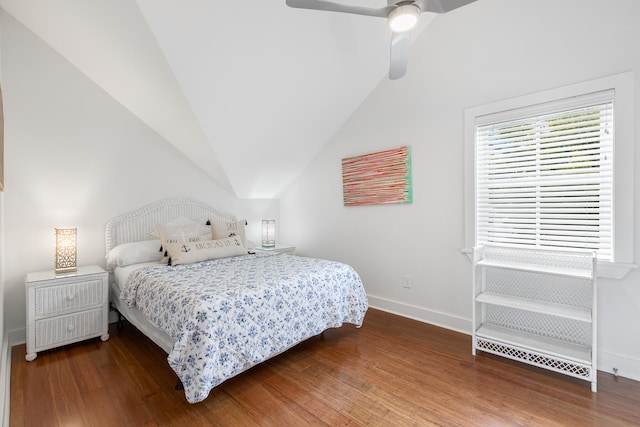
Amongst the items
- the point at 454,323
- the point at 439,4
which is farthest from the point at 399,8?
the point at 454,323

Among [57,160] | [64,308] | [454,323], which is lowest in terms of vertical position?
[454,323]

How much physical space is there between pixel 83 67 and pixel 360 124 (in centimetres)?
280

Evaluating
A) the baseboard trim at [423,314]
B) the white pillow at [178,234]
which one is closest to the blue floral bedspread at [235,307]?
the white pillow at [178,234]

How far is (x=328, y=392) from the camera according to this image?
6.57 ft

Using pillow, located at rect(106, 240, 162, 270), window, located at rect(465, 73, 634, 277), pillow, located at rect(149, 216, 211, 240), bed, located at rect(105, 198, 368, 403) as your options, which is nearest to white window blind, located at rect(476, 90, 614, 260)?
window, located at rect(465, 73, 634, 277)

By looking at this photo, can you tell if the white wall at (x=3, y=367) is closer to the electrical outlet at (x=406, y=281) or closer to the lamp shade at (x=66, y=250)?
the lamp shade at (x=66, y=250)

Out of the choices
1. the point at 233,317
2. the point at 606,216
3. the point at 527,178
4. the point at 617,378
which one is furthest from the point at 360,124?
the point at 617,378

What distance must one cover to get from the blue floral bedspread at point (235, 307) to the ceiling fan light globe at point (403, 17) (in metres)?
1.79

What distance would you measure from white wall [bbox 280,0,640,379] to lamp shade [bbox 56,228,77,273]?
260 centimetres

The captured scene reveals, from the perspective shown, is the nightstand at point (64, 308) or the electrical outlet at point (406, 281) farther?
the electrical outlet at point (406, 281)

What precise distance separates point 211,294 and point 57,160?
7.28ft

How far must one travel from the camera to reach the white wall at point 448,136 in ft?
6.98

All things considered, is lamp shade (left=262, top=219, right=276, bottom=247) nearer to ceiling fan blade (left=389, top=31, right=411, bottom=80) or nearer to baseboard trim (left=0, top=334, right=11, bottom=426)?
baseboard trim (left=0, top=334, right=11, bottom=426)

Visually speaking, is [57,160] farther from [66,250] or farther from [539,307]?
[539,307]
